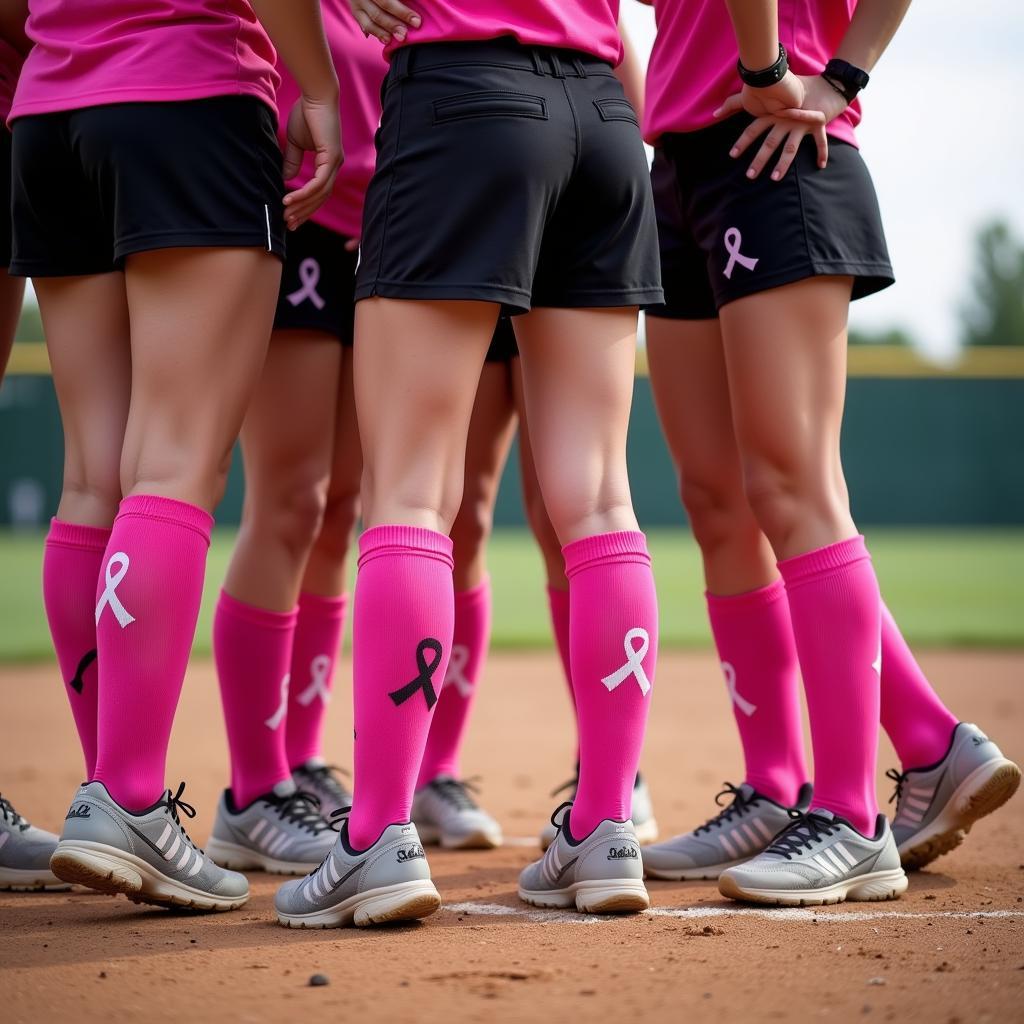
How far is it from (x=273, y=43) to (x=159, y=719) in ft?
3.70

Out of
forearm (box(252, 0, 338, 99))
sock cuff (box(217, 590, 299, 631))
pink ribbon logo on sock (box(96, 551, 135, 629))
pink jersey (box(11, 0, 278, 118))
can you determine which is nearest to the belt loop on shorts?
forearm (box(252, 0, 338, 99))

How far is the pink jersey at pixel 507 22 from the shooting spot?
192cm

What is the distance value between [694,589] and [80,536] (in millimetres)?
8891

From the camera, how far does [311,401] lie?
259 centimetres

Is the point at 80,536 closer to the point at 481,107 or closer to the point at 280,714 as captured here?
the point at 280,714

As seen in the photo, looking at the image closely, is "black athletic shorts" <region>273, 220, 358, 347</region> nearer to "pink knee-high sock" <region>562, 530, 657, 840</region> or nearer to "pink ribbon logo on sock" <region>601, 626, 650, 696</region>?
"pink knee-high sock" <region>562, 530, 657, 840</region>

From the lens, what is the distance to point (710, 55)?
2371 mm

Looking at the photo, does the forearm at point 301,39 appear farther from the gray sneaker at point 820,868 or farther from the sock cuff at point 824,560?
the gray sneaker at point 820,868

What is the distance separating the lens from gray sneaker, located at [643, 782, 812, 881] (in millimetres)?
2441

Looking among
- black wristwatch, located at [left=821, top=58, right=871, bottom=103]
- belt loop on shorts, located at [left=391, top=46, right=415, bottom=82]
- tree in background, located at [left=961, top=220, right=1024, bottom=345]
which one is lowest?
tree in background, located at [left=961, top=220, right=1024, bottom=345]

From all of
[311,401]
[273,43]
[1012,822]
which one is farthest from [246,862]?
[1012,822]

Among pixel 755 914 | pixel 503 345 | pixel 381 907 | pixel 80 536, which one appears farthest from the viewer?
pixel 503 345

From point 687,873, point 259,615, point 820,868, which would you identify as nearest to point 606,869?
point 820,868

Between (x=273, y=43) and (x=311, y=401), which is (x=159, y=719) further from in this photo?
(x=273, y=43)
